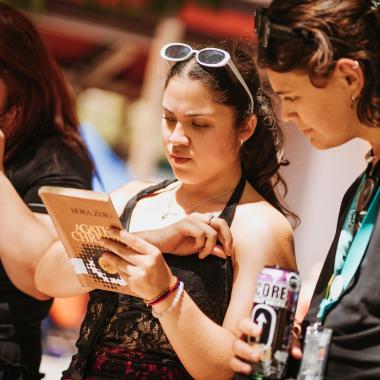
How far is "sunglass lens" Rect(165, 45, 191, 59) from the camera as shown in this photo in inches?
78.1

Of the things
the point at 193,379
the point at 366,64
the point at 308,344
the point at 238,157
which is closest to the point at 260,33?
the point at 366,64

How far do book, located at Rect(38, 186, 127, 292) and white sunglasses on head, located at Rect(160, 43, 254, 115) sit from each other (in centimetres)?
48

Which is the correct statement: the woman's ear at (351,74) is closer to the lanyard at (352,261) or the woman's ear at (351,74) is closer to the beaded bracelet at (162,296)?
the lanyard at (352,261)

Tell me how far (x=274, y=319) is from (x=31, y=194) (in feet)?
3.80

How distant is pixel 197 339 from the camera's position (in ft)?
5.54

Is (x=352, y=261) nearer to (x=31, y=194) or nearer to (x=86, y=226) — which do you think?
(x=86, y=226)

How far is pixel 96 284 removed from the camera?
5.93 ft

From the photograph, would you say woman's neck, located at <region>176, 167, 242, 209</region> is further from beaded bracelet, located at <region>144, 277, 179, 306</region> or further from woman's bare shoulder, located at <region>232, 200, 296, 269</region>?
beaded bracelet, located at <region>144, 277, 179, 306</region>

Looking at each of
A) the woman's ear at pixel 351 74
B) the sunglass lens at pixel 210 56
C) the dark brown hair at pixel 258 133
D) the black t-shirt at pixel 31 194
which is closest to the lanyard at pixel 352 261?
the woman's ear at pixel 351 74

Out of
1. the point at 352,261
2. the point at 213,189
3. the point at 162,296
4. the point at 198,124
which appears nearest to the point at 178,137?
the point at 198,124

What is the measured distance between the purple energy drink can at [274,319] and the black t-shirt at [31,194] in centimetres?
107

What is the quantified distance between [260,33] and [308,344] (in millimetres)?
612

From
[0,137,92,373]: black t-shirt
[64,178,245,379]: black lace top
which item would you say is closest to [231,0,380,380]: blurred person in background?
[64,178,245,379]: black lace top

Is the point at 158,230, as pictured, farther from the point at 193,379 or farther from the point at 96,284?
the point at 193,379
